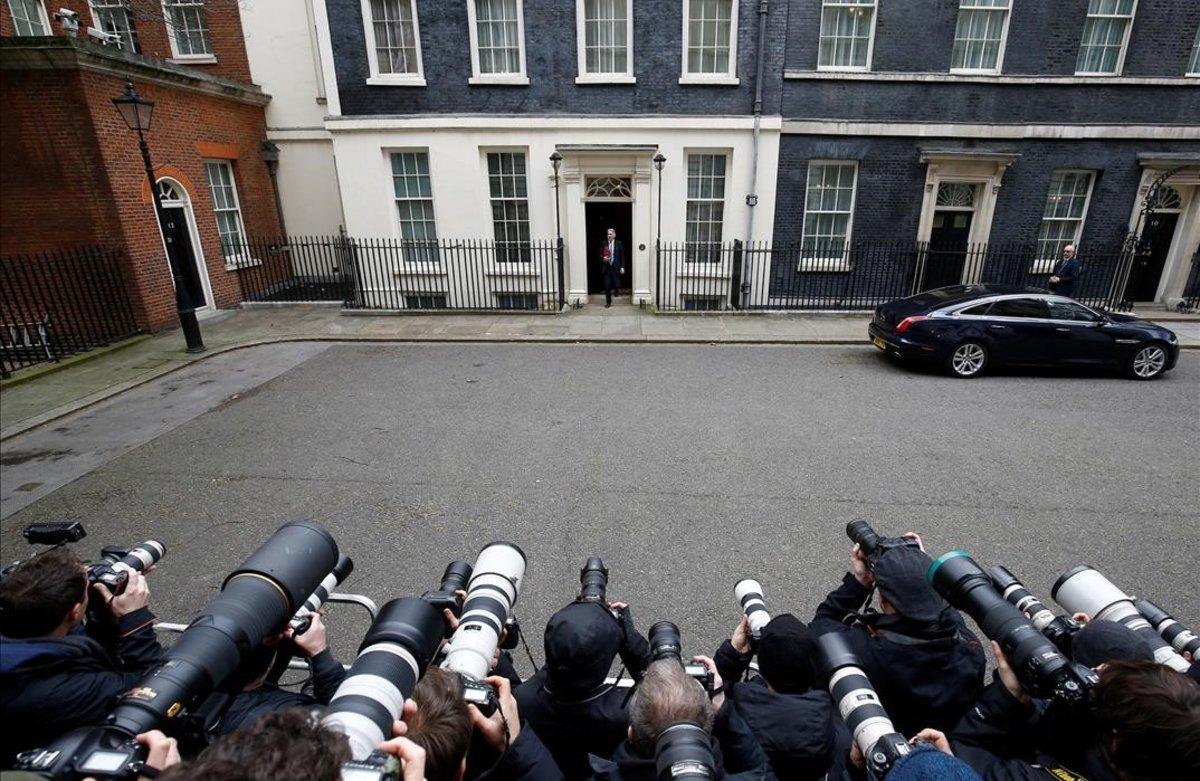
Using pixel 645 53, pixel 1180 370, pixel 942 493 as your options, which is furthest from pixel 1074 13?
pixel 942 493

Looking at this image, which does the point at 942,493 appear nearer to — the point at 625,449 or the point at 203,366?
the point at 625,449

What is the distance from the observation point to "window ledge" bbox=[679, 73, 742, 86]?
41.2 feet

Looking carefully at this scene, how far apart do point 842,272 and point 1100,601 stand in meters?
12.4

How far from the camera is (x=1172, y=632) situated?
2295mm

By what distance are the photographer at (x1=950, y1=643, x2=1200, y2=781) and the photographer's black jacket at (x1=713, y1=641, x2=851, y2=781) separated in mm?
442

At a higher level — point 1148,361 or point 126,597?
point 126,597

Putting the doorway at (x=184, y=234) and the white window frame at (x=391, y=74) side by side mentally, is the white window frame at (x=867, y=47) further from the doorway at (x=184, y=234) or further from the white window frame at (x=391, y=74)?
the doorway at (x=184, y=234)

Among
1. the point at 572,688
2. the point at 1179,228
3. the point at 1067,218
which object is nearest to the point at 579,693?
the point at 572,688

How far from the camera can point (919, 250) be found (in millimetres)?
13219

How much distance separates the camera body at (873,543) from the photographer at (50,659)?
9.44 feet

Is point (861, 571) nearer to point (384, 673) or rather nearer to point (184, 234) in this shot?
point (384, 673)

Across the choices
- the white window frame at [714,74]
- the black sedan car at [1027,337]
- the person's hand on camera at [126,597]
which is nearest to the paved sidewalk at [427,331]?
the black sedan car at [1027,337]

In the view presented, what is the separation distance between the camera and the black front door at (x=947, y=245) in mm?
13688

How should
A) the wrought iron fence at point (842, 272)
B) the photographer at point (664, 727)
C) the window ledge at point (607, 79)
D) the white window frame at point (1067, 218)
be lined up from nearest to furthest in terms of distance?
the photographer at point (664, 727) → the window ledge at point (607, 79) → the white window frame at point (1067, 218) → the wrought iron fence at point (842, 272)
